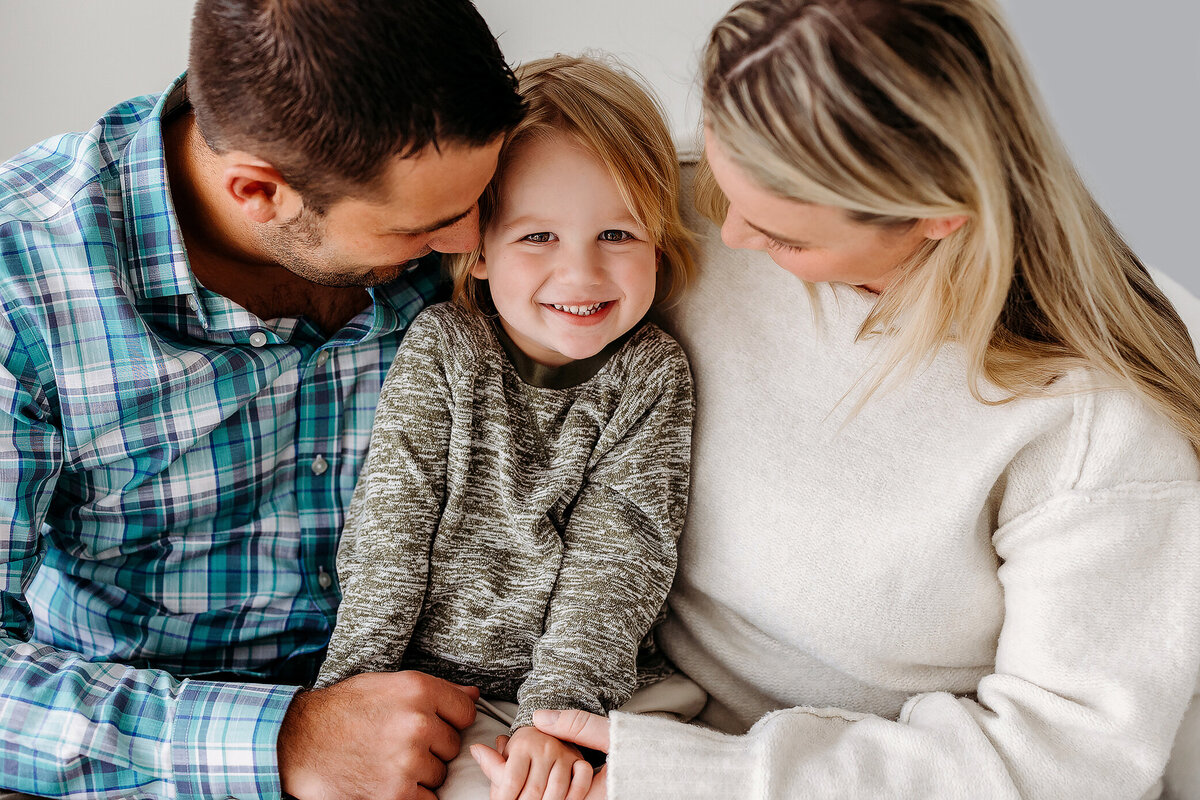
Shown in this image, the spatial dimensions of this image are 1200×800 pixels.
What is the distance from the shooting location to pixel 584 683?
120 cm

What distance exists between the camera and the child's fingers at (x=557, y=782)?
1117 millimetres

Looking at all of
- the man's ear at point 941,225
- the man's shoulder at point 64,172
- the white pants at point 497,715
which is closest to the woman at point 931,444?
the man's ear at point 941,225

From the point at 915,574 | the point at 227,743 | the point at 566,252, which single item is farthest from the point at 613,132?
the point at 227,743

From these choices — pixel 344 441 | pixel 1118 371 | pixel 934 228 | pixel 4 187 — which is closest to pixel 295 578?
pixel 344 441

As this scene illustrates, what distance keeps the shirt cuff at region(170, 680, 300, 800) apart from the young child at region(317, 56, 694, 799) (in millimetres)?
88

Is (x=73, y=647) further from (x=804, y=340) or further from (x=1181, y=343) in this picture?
(x=1181, y=343)

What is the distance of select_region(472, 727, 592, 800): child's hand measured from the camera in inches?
44.0

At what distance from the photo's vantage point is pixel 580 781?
1.12 m

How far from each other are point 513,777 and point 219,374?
65cm

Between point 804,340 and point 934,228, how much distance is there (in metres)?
0.27

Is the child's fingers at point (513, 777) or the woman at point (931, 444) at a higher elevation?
the woman at point (931, 444)

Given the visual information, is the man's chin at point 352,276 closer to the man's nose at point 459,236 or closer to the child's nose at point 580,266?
the man's nose at point 459,236

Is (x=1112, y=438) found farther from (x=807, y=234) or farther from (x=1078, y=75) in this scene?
(x=1078, y=75)

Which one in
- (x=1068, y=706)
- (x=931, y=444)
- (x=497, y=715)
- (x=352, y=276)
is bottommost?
(x=497, y=715)
